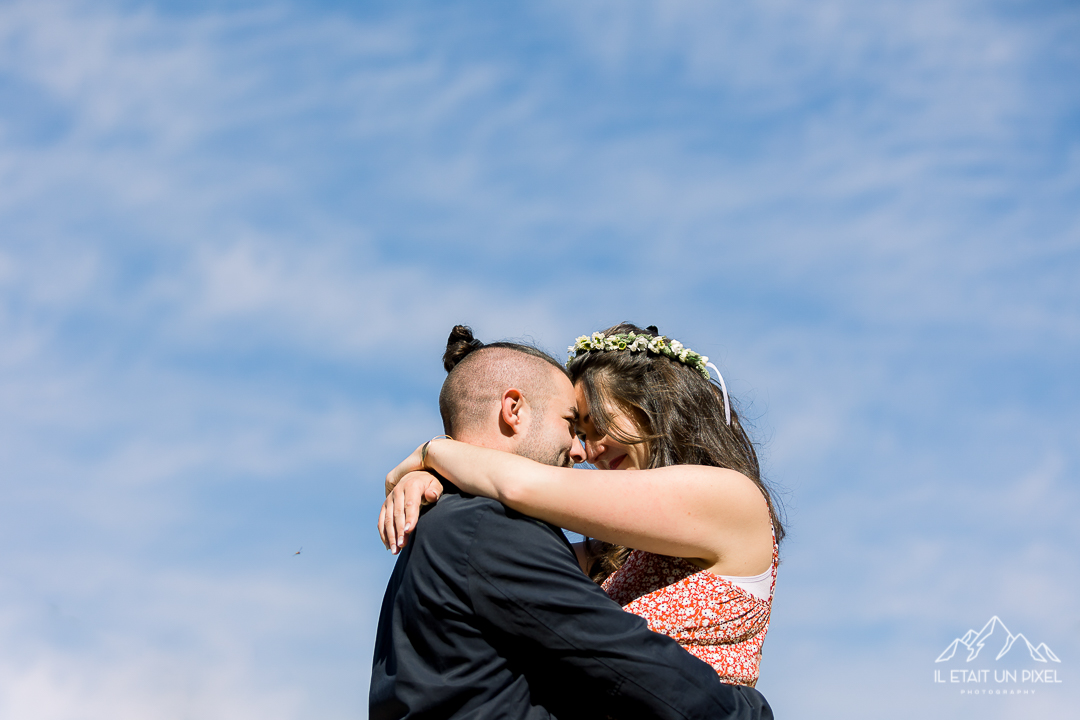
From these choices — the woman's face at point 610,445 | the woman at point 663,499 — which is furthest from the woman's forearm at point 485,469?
the woman's face at point 610,445

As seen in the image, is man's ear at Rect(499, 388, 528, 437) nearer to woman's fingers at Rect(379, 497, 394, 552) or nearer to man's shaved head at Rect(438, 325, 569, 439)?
man's shaved head at Rect(438, 325, 569, 439)

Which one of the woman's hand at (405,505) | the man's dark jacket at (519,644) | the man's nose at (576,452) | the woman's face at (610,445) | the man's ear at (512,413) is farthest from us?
the woman's face at (610,445)

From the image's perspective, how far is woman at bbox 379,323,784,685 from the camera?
4.21 meters

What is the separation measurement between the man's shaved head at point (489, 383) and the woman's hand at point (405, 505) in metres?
0.43

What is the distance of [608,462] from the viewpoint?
5941 mm

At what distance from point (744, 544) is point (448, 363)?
6.55 ft

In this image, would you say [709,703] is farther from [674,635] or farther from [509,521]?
[509,521]

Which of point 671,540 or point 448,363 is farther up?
point 448,363

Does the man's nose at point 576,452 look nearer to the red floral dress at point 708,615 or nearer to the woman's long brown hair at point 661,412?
the woman's long brown hair at point 661,412

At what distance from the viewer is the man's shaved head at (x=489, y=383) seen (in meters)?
4.91

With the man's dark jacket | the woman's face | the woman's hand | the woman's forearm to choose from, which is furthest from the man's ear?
the woman's face

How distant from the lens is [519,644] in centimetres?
386

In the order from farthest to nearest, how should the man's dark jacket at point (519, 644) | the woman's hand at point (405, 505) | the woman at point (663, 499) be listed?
the woman's hand at point (405, 505) < the woman at point (663, 499) < the man's dark jacket at point (519, 644)

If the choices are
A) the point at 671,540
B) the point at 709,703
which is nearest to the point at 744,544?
the point at 671,540
